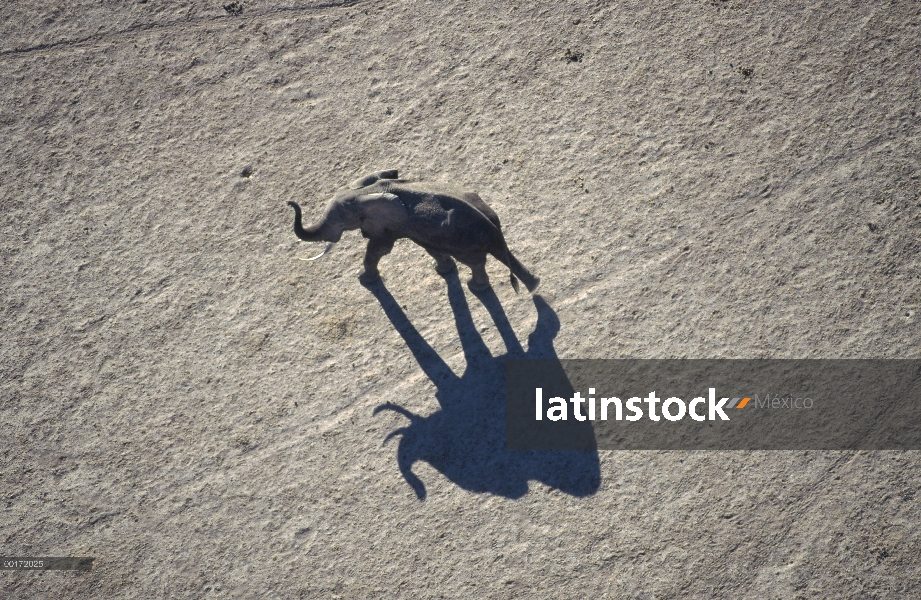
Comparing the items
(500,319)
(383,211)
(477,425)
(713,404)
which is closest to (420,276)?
(500,319)

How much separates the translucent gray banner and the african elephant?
4.74 feet

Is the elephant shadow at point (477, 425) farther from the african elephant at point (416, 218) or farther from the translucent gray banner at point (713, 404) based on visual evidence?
the african elephant at point (416, 218)

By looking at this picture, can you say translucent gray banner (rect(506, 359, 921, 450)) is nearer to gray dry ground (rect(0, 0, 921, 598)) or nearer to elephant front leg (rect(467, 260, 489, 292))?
gray dry ground (rect(0, 0, 921, 598))

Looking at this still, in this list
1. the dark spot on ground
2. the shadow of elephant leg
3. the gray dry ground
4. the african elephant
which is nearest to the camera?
the african elephant

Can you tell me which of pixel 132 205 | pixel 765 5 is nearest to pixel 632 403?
pixel 765 5

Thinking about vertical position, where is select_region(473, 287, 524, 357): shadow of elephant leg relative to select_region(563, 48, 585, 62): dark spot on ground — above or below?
below

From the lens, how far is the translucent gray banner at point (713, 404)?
6973 millimetres

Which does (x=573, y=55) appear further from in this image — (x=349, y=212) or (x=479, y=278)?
(x=349, y=212)

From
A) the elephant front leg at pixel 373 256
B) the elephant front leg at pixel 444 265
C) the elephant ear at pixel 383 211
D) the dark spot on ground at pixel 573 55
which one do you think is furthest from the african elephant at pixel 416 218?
the dark spot on ground at pixel 573 55

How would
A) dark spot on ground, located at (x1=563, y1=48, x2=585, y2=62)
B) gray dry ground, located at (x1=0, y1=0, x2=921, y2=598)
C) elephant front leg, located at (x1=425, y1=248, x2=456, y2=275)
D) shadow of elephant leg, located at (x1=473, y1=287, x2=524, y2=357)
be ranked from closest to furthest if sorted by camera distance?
gray dry ground, located at (x1=0, y1=0, x2=921, y2=598) < shadow of elephant leg, located at (x1=473, y1=287, x2=524, y2=357) < elephant front leg, located at (x1=425, y1=248, x2=456, y2=275) < dark spot on ground, located at (x1=563, y1=48, x2=585, y2=62)

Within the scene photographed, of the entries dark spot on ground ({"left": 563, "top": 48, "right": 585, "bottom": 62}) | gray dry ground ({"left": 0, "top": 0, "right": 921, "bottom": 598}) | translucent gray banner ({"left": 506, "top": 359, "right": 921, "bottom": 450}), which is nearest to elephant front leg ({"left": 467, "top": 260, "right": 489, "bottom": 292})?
gray dry ground ({"left": 0, "top": 0, "right": 921, "bottom": 598})

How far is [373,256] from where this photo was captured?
718 centimetres

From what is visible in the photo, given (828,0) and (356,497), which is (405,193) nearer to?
(356,497)

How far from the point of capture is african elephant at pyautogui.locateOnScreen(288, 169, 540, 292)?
643 centimetres
